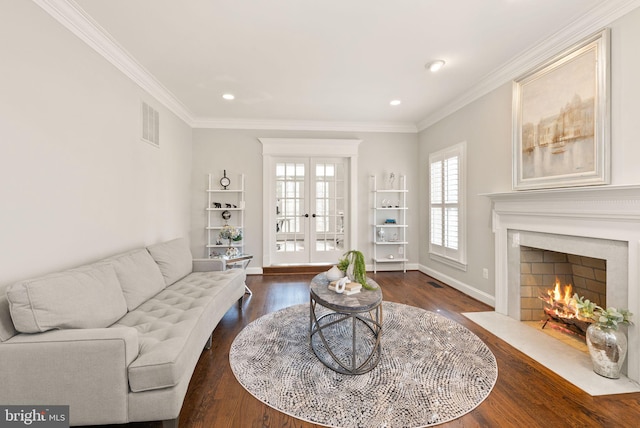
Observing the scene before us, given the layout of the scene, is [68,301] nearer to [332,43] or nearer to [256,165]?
[332,43]

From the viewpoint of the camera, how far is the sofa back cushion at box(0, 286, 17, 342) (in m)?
1.33

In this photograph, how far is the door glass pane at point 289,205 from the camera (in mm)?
4902

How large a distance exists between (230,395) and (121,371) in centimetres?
71

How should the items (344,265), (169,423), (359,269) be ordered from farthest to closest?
1. (344,265)
2. (359,269)
3. (169,423)

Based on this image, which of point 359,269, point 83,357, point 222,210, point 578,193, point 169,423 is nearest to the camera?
point 83,357

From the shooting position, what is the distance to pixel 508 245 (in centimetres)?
293

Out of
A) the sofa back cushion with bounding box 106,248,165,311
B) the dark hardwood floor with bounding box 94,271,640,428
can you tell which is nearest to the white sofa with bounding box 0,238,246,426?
the dark hardwood floor with bounding box 94,271,640,428

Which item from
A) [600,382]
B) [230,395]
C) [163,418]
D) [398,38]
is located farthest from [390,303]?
[398,38]

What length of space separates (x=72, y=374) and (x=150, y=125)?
2831mm

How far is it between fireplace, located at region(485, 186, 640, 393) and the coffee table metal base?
4.63 feet

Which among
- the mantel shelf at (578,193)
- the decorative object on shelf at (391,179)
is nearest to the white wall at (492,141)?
the mantel shelf at (578,193)

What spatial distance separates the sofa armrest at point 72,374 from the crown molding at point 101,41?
223 centimetres

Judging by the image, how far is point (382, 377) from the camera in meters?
1.87

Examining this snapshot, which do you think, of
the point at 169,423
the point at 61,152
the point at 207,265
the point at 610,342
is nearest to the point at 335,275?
the point at 169,423
